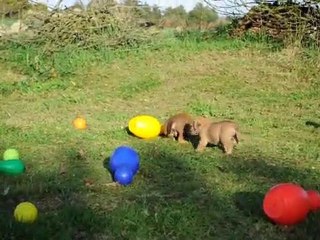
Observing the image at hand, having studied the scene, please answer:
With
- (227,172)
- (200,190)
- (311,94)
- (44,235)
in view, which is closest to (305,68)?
(311,94)

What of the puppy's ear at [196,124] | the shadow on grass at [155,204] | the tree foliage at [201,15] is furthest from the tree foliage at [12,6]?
the shadow on grass at [155,204]

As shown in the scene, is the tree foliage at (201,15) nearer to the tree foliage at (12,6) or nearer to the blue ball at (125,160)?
the tree foliage at (12,6)

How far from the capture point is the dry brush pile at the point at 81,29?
11648 millimetres

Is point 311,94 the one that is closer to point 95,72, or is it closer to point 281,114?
point 281,114

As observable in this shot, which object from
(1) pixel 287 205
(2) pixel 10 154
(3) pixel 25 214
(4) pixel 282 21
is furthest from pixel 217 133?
(4) pixel 282 21

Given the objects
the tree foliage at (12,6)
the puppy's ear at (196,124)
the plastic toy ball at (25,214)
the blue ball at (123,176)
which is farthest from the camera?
the tree foliage at (12,6)

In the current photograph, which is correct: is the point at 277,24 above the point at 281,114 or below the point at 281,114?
above

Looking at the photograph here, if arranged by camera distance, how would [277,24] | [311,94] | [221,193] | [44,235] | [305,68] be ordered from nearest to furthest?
[44,235] < [221,193] < [311,94] < [305,68] < [277,24]

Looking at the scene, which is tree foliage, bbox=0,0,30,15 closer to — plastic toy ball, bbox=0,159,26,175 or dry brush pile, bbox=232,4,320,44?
dry brush pile, bbox=232,4,320,44

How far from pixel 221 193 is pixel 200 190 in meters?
0.17

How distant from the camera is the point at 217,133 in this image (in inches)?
230

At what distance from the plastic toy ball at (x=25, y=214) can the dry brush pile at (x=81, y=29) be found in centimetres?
777

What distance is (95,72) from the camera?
1042 cm

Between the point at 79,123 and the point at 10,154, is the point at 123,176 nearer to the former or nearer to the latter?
the point at 10,154
